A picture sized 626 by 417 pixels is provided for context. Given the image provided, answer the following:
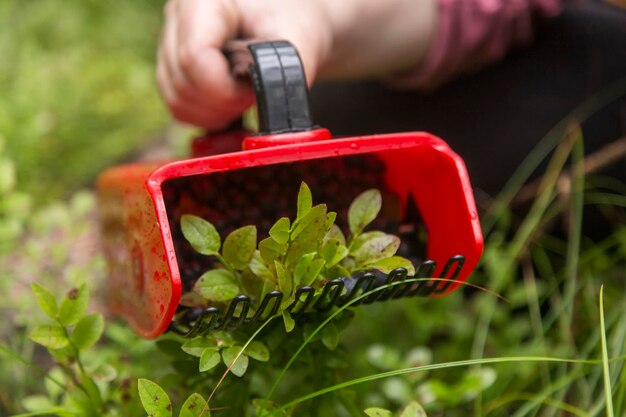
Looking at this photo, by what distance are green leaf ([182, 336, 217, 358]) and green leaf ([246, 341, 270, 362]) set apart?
0.03m

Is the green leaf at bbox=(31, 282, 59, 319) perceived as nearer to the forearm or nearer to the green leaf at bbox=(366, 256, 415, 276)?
the green leaf at bbox=(366, 256, 415, 276)

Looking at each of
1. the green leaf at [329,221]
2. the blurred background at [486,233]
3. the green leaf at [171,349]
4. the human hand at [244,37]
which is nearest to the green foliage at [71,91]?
the blurred background at [486,233]

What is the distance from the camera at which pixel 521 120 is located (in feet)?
3.69

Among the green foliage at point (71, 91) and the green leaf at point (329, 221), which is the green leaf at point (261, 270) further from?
the green foliage at point (71, 91)

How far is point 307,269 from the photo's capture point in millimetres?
537

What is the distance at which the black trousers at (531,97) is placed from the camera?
1105 mm

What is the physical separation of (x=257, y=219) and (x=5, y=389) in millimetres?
397

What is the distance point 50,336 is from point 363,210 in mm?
289

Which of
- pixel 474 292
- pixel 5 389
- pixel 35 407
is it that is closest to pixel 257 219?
pixel 35 407

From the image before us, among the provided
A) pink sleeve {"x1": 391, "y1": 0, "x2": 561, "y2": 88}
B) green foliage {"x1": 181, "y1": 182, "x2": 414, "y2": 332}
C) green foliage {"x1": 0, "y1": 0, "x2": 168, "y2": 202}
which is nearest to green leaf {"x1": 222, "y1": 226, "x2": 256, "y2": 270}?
green foliage {"x1": 181, "y1": 182, "x2": 414, "y2": 332}

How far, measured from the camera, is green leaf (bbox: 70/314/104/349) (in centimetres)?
61

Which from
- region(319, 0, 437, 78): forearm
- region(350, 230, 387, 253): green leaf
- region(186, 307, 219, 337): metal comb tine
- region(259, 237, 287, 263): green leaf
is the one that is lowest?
region(186, 307, 219, 337): metal comb tine

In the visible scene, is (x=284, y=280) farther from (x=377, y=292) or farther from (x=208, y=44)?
(x=208, y=44)

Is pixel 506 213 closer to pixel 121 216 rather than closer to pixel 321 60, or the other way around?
pixel 321 60
